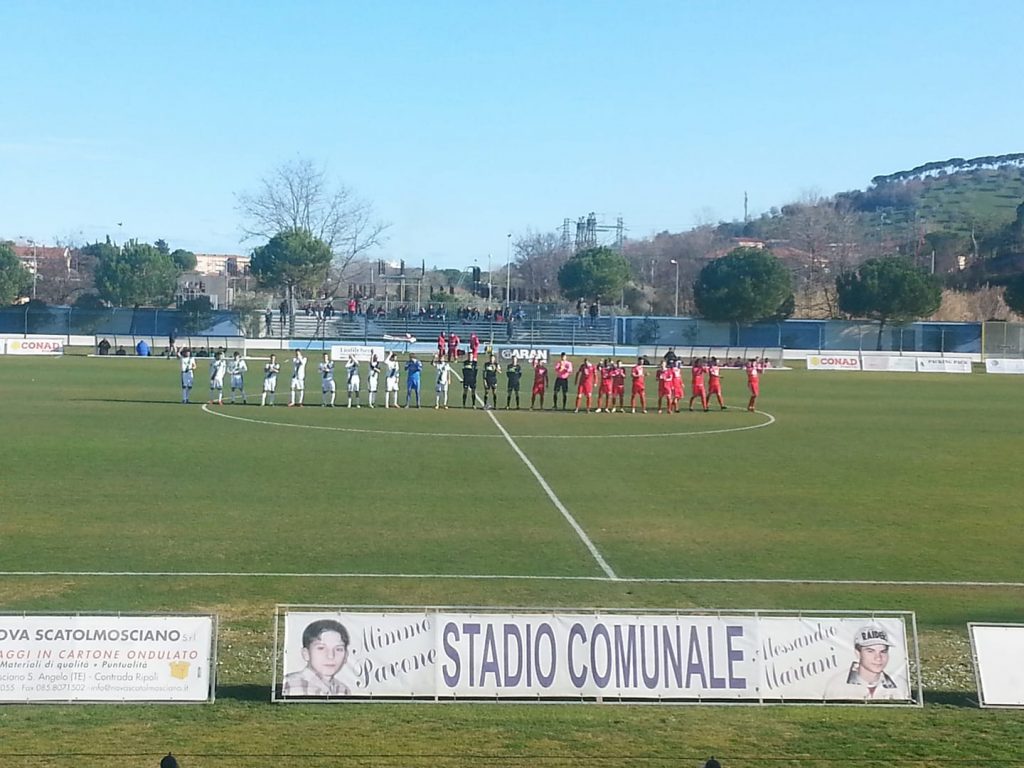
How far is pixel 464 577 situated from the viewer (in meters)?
16.5

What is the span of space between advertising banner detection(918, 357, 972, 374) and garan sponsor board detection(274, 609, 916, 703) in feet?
211

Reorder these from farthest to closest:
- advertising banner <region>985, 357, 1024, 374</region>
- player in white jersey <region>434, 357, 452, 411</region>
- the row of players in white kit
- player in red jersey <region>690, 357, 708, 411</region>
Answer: advertising banner <region>985, 357, 1024, 374</region>
player in red jersey <region>690, 357, 708, 411</region>
player in white jersey <region>434, 357, 452, 411</region>
the row of players in white kit

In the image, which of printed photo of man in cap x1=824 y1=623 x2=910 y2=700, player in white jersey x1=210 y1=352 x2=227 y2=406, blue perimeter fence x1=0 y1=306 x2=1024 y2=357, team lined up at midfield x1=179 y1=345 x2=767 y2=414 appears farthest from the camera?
blue perimeter fence x1=0 y1=306 x2=1024 y2=357

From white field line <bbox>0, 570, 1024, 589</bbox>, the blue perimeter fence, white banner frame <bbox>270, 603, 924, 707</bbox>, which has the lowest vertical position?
white field line <bbox>0, 570, 1024, 589</bbox>

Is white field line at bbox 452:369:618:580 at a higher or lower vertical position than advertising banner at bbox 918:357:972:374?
lower

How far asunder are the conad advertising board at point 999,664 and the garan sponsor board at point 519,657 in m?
1.77

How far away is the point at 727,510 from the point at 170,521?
29.9 ft

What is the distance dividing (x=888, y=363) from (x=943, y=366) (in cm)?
303

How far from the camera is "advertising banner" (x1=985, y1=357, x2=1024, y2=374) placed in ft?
235

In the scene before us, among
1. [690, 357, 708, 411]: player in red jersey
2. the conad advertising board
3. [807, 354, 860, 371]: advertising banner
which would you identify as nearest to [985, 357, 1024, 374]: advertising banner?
[807, 354, 860, 371]: advertising banner

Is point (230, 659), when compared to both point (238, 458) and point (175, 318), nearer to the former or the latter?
point (238, 458)

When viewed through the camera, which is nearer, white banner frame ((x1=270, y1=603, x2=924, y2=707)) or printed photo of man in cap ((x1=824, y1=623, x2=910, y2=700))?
white banner frame ((x1=270, y1=603, x2=924, y2=707))

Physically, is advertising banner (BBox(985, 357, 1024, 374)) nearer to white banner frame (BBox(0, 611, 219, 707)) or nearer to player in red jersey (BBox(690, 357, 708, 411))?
player in red jersey (BBox(690, 357, 708, 411))

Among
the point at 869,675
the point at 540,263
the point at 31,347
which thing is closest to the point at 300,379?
the point at 869,675
